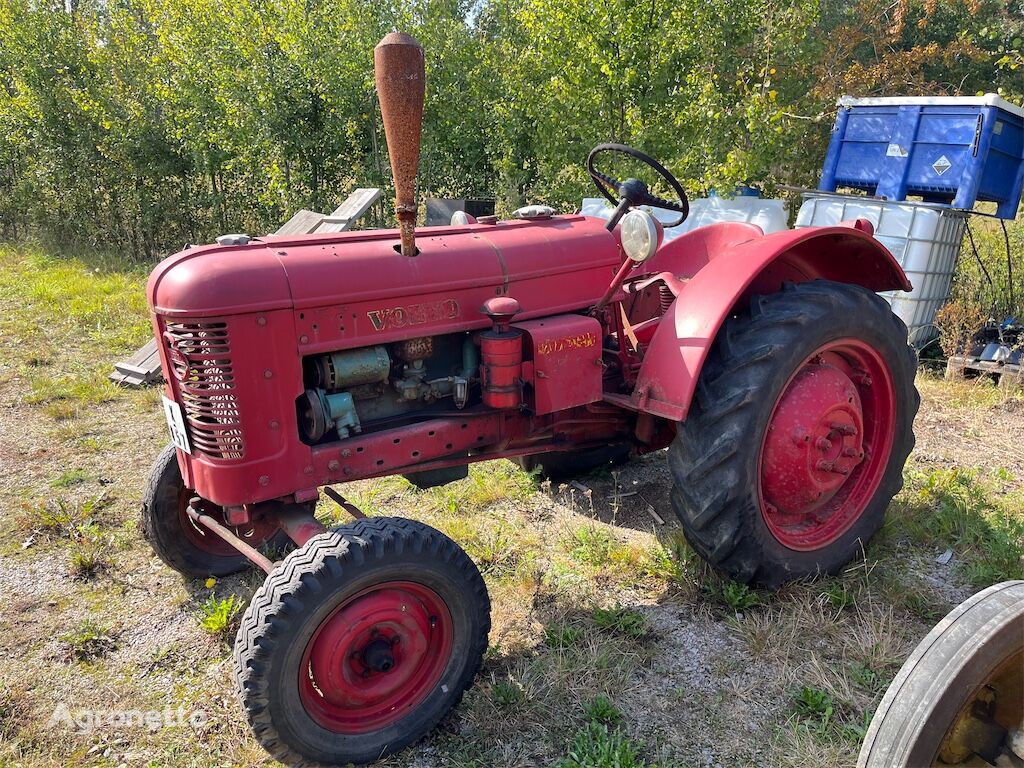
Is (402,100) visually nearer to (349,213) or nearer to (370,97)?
(349,213)

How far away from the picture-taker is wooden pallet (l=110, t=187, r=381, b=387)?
5453 mm

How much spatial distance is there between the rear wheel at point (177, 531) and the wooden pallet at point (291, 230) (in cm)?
233

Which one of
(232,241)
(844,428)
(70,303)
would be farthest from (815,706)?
(70,303)

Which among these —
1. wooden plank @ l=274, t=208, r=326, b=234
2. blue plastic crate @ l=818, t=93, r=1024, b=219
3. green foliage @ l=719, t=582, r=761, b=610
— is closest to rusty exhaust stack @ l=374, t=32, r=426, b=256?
green foliage @ l=719, t=582, r=761, b=610

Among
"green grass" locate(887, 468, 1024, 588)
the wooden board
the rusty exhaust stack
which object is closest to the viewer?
the rusty exhaust stack

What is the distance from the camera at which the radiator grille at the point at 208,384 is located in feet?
7.26

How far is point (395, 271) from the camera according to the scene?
2.52 m

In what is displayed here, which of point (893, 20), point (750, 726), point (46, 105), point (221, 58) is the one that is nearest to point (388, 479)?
point (750, 726)

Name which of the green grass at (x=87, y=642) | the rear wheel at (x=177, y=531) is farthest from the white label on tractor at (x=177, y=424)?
the green grass at (x=87, y=642)

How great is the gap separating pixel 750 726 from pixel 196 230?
10143mm

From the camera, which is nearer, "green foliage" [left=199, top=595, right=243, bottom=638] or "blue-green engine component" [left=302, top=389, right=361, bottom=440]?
"blue-green engine component" [left=302, top=389, right=361, bottom=440]

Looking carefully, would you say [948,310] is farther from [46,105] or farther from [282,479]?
[46,105]

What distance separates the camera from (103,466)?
165 inches

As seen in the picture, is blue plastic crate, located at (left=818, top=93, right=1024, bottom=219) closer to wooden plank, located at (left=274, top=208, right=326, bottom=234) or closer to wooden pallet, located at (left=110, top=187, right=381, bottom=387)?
wooden pallet, located at (left=110, top=187, right=381, bottom=387)
